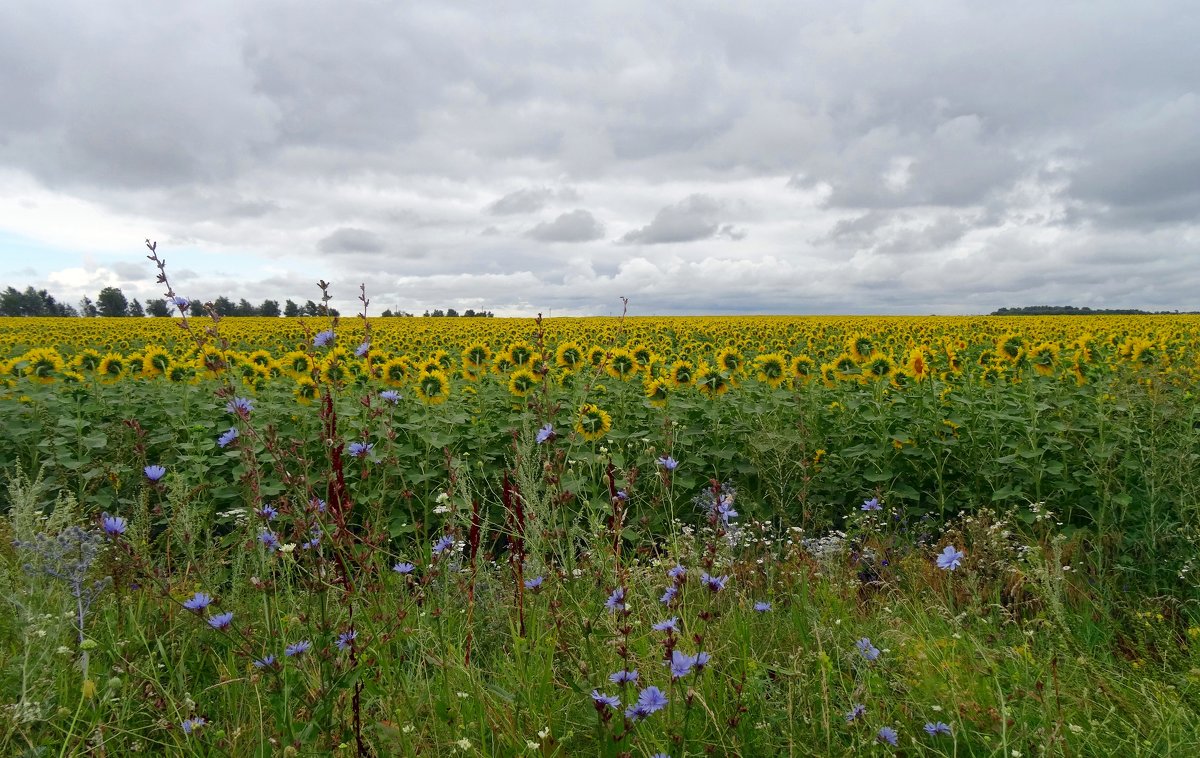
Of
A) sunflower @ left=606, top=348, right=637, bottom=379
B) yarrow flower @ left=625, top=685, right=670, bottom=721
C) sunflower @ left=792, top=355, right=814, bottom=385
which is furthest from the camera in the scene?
sunflower @ left=606, top=348, right=637, bottom=379

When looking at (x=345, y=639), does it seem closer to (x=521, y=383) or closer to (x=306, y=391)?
(x=521, y=383)

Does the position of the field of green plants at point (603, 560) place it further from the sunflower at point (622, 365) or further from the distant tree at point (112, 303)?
the distant tree at point (112, 303)

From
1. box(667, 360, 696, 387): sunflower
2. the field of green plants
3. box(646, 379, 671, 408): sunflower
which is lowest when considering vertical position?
the field of green plants

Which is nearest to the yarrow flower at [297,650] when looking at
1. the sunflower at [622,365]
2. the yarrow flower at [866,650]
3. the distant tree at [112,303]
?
the yarrow flower at [866,650]

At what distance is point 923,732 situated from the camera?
2.21 metres

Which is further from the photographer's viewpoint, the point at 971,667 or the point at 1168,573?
the point at 1168,573

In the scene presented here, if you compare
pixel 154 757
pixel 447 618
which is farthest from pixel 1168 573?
pixel 154 757

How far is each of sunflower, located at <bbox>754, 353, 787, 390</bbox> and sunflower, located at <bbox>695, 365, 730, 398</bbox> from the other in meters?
0.47

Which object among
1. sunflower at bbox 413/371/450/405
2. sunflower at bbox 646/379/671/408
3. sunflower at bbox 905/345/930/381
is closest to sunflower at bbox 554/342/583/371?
sunflower at bbox 646/379/671/408

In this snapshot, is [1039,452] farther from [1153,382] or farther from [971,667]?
[971,667]

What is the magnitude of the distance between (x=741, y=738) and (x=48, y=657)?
2.18 meters

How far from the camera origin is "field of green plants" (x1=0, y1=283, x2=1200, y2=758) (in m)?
2.07

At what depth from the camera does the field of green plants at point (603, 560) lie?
6.79ft

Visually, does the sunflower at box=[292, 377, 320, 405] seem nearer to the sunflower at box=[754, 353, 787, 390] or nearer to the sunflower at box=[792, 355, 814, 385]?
the sunflower at box=[754, 353, 787, 390]
